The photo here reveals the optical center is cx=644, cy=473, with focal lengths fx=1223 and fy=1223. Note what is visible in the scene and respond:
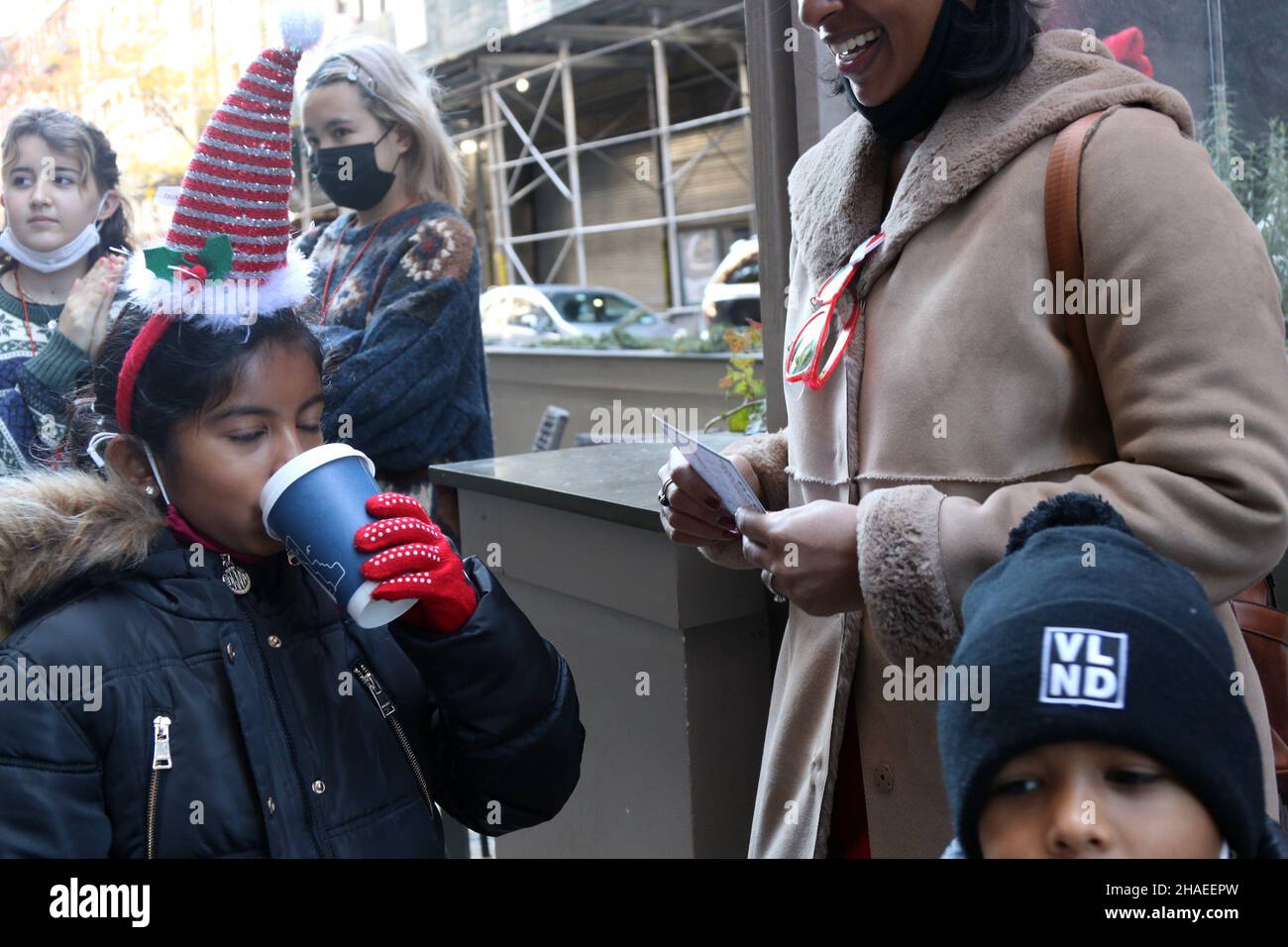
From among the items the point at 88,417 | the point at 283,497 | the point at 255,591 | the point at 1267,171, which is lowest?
the point at 255,591

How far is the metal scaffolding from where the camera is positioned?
16.6 metres

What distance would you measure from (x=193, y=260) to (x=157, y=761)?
61cm

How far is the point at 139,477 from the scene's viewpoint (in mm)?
1609

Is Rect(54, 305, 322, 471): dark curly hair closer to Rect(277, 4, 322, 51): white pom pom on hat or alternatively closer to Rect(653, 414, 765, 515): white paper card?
Rect(277, 4, 322, 51): white pom pom on hat

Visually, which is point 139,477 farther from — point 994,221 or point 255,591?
point 994,221

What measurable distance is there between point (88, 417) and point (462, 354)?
4.78 feet

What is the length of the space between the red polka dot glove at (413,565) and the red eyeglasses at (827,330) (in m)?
0.53

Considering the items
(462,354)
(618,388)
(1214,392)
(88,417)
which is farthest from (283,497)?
(618,388)

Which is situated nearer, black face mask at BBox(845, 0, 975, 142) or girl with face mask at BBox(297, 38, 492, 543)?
black face mask at BBox(845, 0, 975, 142)

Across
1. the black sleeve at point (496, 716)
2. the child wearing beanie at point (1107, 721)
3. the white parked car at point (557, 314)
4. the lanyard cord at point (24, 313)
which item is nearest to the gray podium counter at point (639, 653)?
the black sleeve at point (496, 716)

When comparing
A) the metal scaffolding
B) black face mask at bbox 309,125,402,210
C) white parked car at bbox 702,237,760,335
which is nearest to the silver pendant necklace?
black face mask at bbox 309,125,402,210

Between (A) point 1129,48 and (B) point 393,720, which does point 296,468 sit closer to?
(B) point 393,720

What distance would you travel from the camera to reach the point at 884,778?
1.61 m

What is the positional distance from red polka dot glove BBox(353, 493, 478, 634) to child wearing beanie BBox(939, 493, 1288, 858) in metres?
0.61
